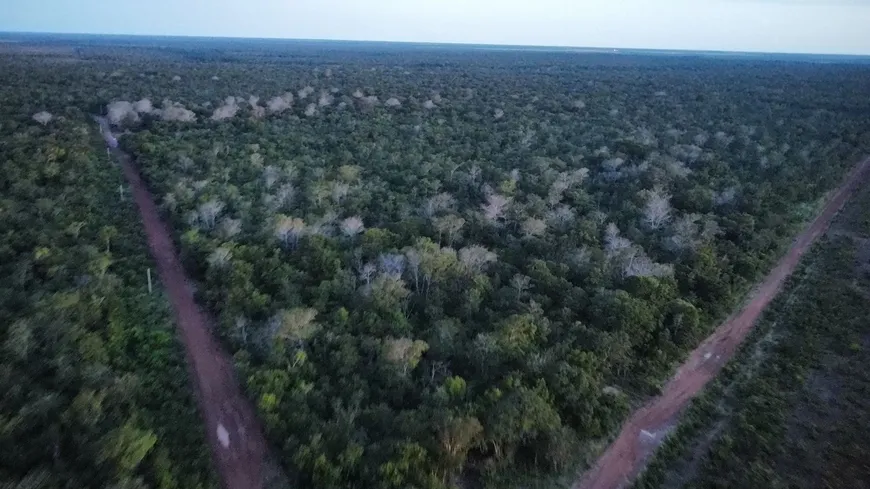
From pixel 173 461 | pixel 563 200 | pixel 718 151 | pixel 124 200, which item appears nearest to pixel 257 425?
pixel 173 461

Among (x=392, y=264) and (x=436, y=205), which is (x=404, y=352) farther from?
(x=436, y=205)

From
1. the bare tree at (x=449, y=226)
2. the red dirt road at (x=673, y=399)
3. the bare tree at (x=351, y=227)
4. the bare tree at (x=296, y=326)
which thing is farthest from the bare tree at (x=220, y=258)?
the red dirt road at (x=673, y=399)

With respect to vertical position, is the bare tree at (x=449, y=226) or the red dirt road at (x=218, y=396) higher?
the bare tree at (x=449, y=226)

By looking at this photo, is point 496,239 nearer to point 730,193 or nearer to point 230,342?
point 230,342

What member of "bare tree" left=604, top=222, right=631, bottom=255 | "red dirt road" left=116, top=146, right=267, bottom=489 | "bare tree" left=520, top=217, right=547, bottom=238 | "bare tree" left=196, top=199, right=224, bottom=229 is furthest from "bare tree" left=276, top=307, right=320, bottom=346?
"bare tree" left=604, top=222, right=631, bottom=255

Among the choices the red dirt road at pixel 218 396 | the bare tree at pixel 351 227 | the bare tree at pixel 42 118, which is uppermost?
the bare tree at pixel 42 118

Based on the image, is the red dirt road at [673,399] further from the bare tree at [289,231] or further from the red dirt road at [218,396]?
the bare tree at [289,231]
